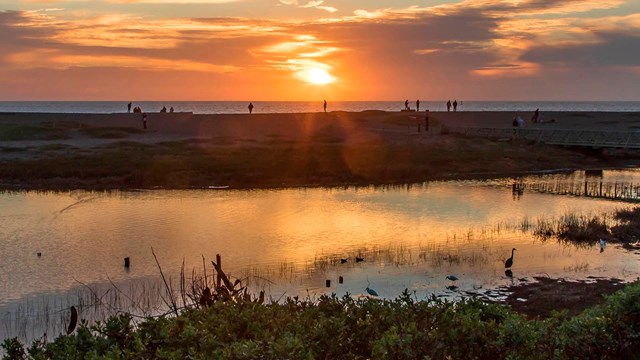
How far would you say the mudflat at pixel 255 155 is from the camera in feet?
148

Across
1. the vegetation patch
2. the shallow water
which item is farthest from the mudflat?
the vegetation patch

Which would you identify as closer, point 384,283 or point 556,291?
point 556,291

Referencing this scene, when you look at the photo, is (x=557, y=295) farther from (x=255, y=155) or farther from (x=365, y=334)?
(x=255, y=155)

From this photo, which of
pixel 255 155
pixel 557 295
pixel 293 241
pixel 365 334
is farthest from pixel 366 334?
pixel 255 155

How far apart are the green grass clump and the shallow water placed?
6.45m

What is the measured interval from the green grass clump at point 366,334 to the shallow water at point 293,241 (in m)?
6.45

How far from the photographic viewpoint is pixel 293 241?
28500 millimetres

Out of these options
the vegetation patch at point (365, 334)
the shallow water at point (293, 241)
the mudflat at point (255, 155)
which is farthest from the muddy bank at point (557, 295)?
the mudflat at point (255, 155)

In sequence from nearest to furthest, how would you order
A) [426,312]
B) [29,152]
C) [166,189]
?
[426,312], [166,189], [29,152]

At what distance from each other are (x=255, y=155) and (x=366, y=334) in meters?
44.1

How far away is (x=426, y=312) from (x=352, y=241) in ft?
60.8

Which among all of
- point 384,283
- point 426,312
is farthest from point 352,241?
point 426,312

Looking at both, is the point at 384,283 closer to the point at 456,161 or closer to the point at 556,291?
the point at 556,291

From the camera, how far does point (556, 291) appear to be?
66.4 feet
